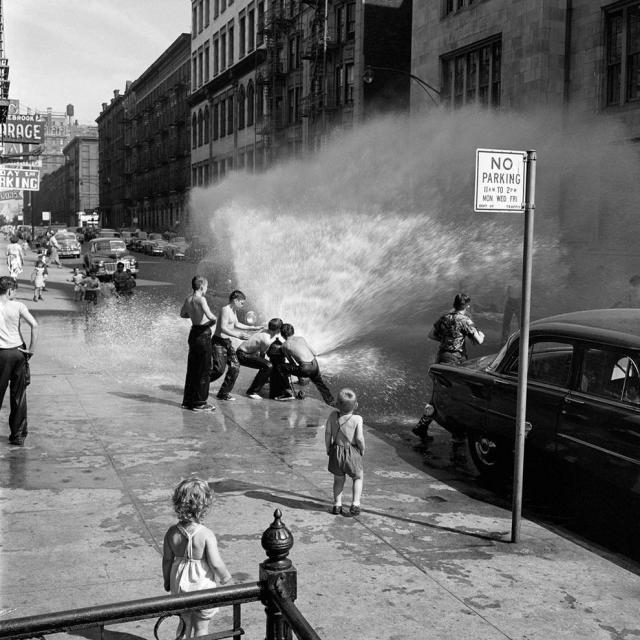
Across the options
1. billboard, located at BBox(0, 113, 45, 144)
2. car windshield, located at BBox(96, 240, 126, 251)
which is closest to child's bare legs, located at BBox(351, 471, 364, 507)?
billboard, located at BBox(0, 113, 45, 144)

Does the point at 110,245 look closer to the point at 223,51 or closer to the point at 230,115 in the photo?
the point at 230,115

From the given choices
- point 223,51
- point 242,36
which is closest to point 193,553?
point 242,36

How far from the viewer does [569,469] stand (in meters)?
6.58

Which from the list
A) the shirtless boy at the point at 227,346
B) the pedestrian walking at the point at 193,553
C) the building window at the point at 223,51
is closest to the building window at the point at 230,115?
the building window at the point at 223,51

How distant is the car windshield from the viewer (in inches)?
1507

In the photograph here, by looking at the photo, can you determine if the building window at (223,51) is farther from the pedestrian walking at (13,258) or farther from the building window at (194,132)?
the pedestrian walking at (13,258)

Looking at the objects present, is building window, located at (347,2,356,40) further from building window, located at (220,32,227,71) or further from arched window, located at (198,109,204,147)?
arched window, located at (198,109,204,147)

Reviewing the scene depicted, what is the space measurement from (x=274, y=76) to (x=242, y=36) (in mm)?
13363

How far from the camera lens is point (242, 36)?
6381 centimetres

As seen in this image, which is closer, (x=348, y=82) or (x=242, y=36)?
(x=348, y=82)

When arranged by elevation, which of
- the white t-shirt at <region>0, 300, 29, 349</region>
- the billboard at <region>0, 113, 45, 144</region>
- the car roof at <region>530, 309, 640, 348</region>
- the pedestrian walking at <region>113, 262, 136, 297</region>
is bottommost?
the pedestrian walking at <region>113, 262, 136, 297</region>

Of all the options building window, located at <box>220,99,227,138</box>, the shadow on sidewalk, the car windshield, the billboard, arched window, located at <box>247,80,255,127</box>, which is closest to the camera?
the shadow on sidewalk

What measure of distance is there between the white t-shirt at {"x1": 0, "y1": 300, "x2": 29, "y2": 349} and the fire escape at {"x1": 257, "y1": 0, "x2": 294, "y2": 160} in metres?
44.8

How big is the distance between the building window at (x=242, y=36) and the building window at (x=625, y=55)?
44.0 metres
